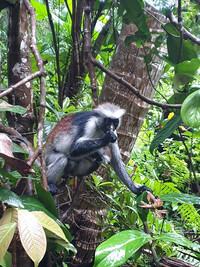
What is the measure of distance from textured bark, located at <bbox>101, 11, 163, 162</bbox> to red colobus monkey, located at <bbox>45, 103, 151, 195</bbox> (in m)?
0.09

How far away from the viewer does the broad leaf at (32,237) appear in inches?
37.2

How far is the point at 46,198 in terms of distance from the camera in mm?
1415

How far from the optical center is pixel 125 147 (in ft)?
9.96

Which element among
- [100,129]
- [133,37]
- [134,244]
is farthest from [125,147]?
[134,244]

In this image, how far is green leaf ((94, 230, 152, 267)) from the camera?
1.14m

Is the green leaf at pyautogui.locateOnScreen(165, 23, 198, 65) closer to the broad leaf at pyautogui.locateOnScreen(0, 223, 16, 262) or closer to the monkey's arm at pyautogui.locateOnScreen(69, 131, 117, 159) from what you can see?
the monkey's arm at pyautogui.locateOnScreen(69, 131, 117, 159)

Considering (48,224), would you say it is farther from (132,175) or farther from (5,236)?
(132,175)

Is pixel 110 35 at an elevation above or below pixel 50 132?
above

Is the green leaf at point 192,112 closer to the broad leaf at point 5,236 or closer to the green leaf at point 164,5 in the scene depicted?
the green leaf at point 164,5

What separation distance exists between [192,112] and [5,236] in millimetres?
945

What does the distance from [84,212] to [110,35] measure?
1.92m

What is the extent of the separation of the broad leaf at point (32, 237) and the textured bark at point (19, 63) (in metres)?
1.33

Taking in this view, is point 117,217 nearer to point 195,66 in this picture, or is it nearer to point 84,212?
point 84,212

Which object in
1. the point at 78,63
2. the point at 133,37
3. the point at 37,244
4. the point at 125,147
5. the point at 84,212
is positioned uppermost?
the point at 133,37
